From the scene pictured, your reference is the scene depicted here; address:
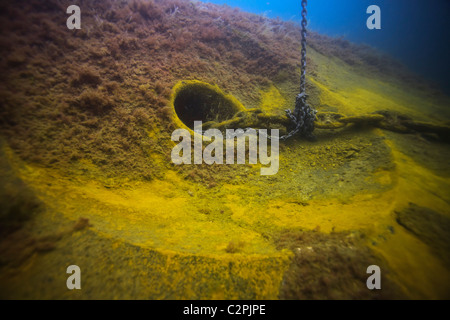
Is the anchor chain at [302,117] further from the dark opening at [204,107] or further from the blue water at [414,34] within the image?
the blue water at [414,34]

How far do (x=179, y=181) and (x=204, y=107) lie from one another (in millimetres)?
3434

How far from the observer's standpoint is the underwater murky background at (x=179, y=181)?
1.81 metres

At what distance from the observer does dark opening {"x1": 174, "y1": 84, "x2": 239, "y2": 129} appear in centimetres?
628

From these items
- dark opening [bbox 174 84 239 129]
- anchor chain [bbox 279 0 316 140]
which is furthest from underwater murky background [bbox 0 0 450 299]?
anchor chain [bbox 279 0 316 140]

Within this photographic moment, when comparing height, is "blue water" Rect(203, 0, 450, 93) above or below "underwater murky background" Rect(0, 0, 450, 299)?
above

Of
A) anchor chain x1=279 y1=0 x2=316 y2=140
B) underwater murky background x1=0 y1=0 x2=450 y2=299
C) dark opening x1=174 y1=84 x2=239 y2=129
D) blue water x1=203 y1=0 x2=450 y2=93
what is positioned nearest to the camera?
underwater murky background x1=0 y1=0 x2=450 y2=299

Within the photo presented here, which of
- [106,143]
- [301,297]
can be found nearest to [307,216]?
[301,297]

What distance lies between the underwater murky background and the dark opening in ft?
0.17

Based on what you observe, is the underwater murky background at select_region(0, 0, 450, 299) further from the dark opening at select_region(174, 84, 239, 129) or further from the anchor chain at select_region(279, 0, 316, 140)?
the anchor chain at select_region(279, 0, 316, 140)

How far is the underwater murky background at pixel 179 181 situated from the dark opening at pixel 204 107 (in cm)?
5

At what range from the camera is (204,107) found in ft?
21.4

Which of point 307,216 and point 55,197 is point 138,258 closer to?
point 55,197

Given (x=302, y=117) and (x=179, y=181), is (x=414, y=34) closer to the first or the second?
(x=302, y=117)

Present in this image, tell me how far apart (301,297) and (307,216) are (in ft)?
5.44
